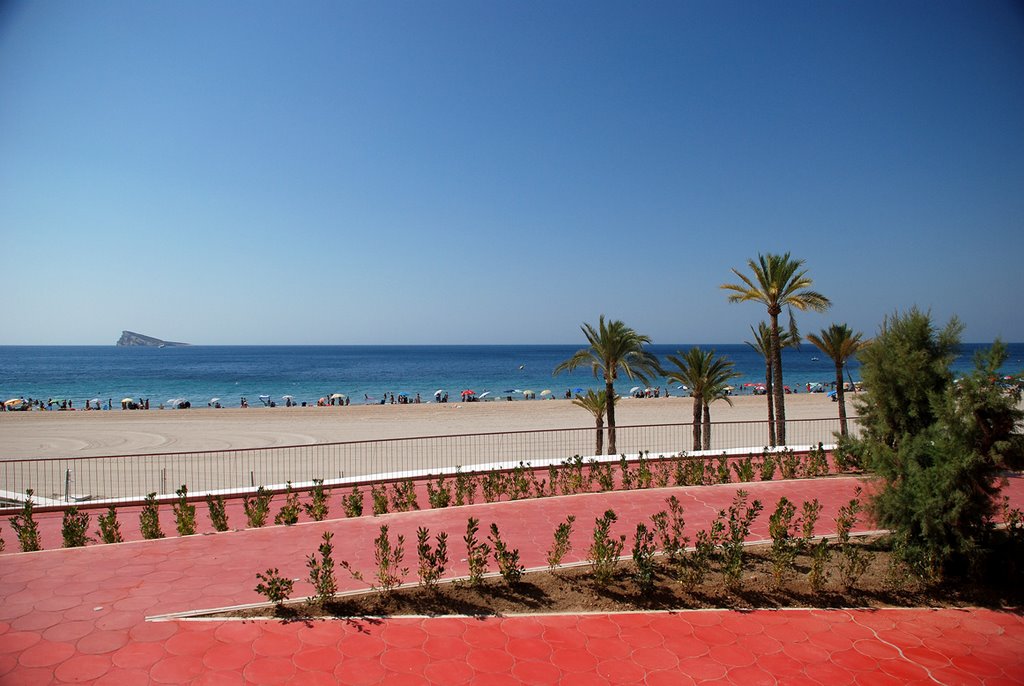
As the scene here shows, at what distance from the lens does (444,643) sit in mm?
6535

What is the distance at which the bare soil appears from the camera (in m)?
7.36

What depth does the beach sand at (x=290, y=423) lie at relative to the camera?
28.1 metres

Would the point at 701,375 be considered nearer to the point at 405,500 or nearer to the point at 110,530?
the point at 405,500

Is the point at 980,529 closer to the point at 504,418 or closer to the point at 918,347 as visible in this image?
the point at 918,347

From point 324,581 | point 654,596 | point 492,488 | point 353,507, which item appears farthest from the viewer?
point 492,488

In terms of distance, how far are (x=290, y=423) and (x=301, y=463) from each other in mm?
18143

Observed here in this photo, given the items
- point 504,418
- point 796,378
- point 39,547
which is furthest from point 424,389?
point 39,547

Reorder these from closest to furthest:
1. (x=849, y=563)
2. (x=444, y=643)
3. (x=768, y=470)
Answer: (x=444, y=643), (x=849, y=563), (x=768, y=470)

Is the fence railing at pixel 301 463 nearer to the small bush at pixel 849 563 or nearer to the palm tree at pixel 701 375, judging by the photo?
the palm tree at pixel 701 375

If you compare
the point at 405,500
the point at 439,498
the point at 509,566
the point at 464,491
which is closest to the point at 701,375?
the point at 464,491

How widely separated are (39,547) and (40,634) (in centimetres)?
443

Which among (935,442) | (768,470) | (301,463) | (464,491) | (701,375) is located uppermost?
(701,375)

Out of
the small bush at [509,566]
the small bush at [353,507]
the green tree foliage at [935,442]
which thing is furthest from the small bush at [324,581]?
the green tree foliage at [935,442]

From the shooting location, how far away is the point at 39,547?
9.88 meters
